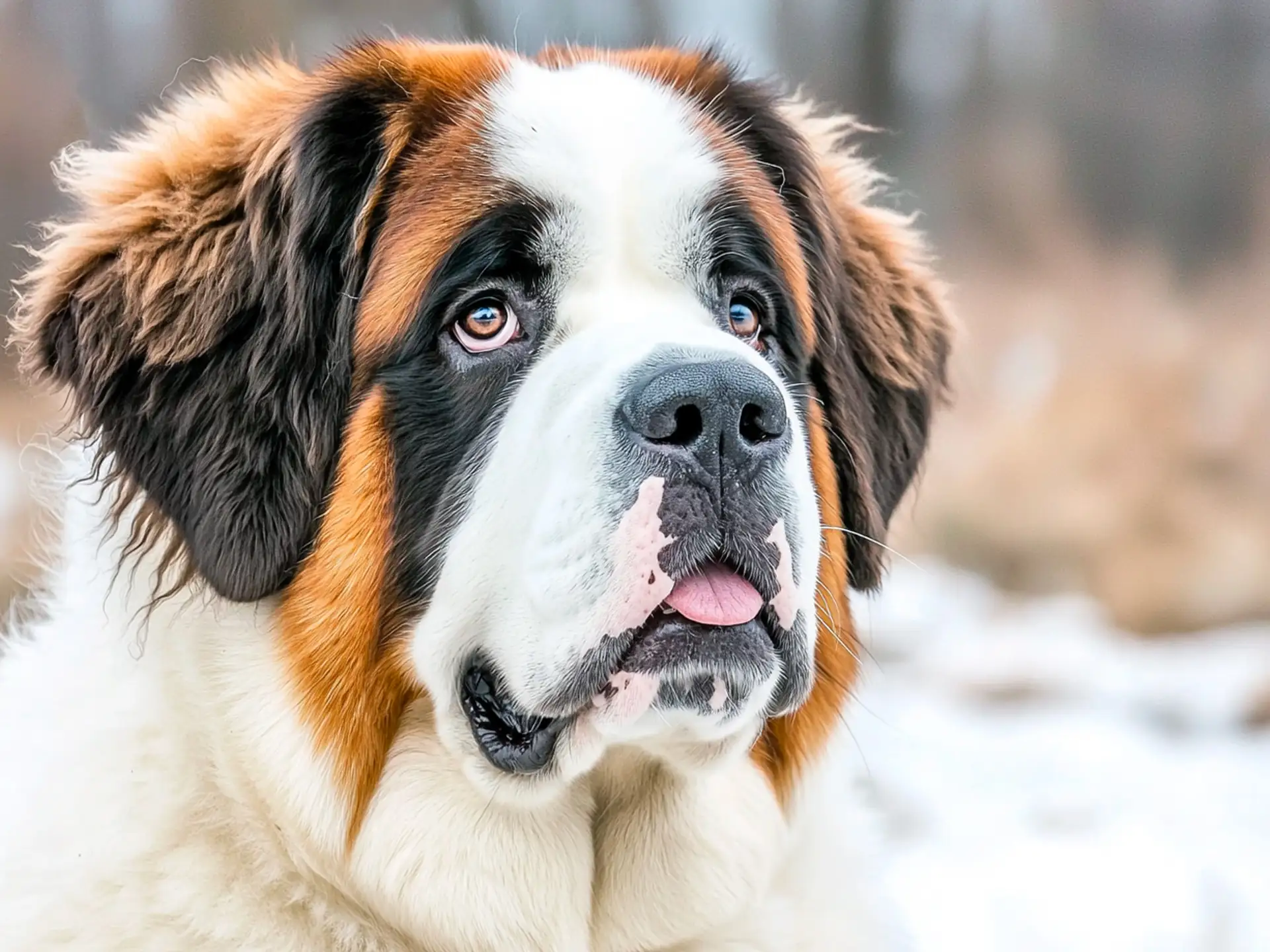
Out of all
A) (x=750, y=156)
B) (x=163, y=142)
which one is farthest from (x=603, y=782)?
(x=163, y=142)

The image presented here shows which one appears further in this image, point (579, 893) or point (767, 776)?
point (767, 776)

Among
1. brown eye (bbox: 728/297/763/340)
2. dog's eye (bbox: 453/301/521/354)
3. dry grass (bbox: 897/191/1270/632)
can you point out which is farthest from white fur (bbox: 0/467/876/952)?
dry grass (bbox: 897/191/1270/632)

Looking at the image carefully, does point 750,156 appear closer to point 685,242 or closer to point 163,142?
point 685,242

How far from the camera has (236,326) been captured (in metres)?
2.25

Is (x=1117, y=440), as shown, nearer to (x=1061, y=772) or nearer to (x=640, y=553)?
(x=1061, y=772)

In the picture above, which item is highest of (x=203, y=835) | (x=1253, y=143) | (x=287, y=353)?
(x=287, y=353)

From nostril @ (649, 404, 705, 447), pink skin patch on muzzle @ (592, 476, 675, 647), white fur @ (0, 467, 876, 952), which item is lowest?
white fur @ (0, 467, 876, 952)

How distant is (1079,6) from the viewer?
5750mm

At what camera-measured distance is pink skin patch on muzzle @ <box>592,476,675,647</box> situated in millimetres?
1826

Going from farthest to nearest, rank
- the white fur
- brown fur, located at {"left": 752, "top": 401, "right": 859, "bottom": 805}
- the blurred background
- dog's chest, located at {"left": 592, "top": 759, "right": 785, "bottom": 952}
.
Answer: the blurred background, brown fur, located at {"left": 752, "top": 401, "right": 859, "bottom": 805}, dog's chest, located at {"left": 592, "top": 759, "right": 785, "bottom": 952}, the white fur

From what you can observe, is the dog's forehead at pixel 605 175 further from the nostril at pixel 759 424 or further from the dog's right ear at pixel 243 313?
the nostril at pixel 759 424

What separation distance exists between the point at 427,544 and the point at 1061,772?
12.2 ft

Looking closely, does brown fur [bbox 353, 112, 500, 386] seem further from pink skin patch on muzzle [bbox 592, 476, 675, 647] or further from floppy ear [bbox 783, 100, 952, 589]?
floppy ear [bbox 783, 100, 952, 589]

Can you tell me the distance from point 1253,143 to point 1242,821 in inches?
118
